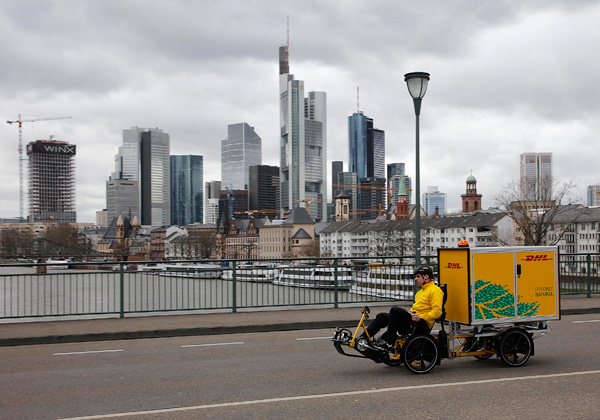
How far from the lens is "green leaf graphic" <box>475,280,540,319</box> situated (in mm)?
8445

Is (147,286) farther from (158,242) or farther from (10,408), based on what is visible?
(158,242)

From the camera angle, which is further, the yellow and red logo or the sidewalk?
the sidewalk

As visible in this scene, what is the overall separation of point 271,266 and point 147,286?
10.0 ft

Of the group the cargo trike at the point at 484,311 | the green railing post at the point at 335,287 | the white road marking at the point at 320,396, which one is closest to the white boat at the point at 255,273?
the green railing post at the point at 335,287

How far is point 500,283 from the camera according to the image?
8625 mm

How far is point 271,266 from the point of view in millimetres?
15133

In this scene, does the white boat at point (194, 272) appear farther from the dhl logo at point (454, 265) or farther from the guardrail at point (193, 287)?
the dhl logo at point (454, 265)

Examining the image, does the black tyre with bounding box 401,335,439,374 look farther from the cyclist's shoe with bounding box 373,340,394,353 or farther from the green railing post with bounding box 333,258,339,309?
the green railing post with bounding box 333,258,339,309

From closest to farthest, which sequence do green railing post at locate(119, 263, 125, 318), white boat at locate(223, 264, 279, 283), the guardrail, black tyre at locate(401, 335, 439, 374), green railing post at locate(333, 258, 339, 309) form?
1. black tyre at locate(401, 335, 439, 374)
2. the guardrail
3. green railing post at locate(119, 263, 125, 318)
4. white boat at locate(223, 264, 279, 283)
5. green railing post at locate(333, 258, 339, 309)

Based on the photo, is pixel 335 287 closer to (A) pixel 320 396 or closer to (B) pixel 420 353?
(B) pixel 420 353

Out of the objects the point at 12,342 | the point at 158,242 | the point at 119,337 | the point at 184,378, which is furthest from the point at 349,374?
the point at 158,242

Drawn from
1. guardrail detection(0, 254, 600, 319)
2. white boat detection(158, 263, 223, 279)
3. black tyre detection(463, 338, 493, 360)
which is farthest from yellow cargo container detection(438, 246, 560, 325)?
white boat detection(158, 263, 223, 279)

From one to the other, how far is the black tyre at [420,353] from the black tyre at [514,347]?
1087mm

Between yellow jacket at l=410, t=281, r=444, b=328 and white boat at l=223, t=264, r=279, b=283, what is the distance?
6723mm
